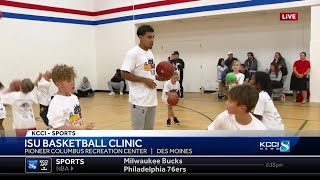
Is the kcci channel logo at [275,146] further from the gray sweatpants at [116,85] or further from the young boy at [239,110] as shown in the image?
the gray sweatpants at [116,85]

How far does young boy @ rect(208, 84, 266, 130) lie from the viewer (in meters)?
2.19

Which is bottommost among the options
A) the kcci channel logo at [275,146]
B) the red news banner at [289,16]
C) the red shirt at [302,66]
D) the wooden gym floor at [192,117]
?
the wooden gym floor at [192,117]

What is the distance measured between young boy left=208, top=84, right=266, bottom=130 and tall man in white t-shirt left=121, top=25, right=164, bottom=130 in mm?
1710

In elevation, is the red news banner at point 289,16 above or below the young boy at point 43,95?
above

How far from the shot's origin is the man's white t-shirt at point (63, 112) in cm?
247

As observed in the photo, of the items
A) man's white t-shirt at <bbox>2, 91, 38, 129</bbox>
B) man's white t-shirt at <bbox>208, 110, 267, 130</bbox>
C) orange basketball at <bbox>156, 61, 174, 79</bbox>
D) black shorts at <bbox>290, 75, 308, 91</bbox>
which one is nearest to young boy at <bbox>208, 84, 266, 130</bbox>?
man's white t-shirt at <bbox>208, 110, 267, 130</bbox>

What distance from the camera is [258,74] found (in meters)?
3.60

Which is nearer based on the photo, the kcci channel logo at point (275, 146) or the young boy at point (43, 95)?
the kcci channel logo at point (275, 146)

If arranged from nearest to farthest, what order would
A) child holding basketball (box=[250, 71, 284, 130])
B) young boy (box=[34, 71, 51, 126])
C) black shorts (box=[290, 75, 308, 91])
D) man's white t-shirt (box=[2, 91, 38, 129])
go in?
1. child holding basketball (box=[250, 71, 284, 130])
2. man's white t-shirt (box=[2, 91, 38, 129])
3. young boy (box=[34, 71, 51, 126])
4. black shorts (box=[290, 75, 308, 91])

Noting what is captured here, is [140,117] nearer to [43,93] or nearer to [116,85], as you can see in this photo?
[43,93]

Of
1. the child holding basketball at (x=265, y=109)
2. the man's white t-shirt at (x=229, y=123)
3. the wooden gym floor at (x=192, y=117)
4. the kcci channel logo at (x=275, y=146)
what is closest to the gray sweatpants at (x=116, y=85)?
the wooden gym floor at (x=192, y=117)

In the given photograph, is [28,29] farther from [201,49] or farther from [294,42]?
[294,42]

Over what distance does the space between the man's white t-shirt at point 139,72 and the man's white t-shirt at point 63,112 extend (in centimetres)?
124

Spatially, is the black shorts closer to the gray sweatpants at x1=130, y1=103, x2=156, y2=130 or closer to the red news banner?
the red news banner
